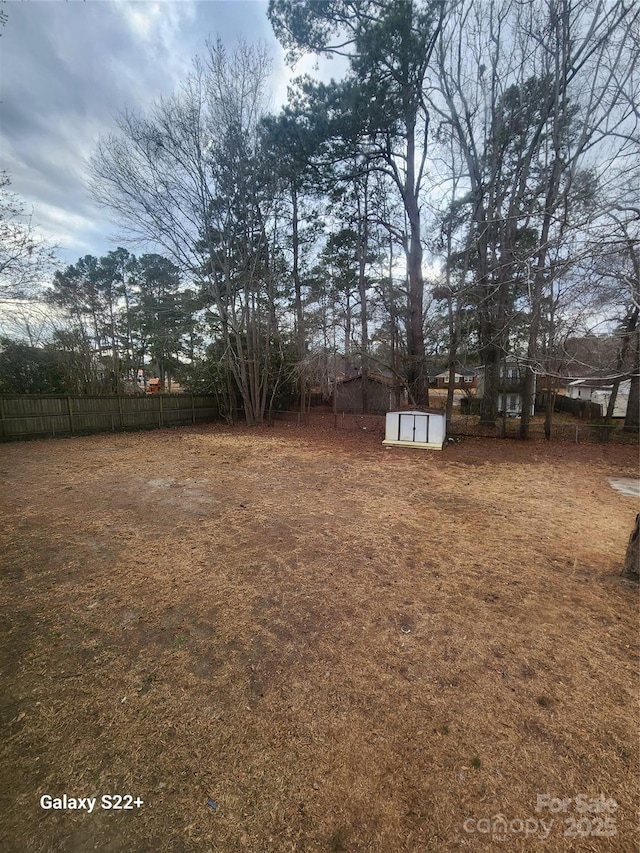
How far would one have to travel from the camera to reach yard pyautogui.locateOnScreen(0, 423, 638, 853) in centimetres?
136

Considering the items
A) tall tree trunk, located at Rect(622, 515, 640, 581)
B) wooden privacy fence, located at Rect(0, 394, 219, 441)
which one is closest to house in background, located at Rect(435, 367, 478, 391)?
tall tree trunk, located at Rect(622, 515, 640, 581)

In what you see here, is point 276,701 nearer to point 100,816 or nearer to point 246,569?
point 100,816

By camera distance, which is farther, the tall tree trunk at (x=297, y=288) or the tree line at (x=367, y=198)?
the tall tree trunk at (x=297, y=288)

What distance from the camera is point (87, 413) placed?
11.5 metres

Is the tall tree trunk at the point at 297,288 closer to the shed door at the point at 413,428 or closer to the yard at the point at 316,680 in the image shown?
the shed door at the point at 413,428

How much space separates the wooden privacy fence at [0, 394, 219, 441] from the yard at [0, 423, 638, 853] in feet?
23.5

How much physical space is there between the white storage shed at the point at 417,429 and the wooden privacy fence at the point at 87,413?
369 inches

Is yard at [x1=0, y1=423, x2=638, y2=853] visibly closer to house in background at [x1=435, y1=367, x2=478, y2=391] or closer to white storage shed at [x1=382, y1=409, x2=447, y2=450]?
white storage shed at [x1=382, y1=409, x2=447, y2=450]

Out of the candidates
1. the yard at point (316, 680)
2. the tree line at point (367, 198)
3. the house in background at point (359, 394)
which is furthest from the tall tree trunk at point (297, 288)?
the yard at point (316, 680)

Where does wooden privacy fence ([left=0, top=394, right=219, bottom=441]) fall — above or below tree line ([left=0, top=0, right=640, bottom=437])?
below

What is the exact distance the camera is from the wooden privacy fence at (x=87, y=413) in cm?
984

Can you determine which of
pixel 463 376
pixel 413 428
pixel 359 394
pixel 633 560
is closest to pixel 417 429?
pixel 413 428

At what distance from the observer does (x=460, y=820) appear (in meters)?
1.35

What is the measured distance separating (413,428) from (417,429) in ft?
0.41
